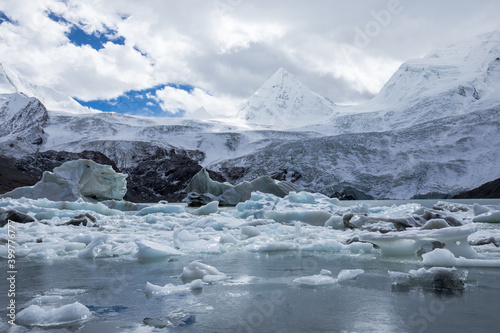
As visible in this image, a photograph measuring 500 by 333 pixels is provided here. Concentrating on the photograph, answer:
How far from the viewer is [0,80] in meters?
158

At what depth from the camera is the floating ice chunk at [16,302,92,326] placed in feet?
8.82

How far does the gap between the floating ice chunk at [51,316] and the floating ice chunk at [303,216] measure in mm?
9547

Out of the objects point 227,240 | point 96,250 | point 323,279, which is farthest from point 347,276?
point 96,250

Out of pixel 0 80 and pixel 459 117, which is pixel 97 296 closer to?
pixel 459 117

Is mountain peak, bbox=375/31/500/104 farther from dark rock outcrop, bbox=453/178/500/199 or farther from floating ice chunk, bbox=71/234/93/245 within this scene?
floating ice chunk, bbox=71/234/93/245

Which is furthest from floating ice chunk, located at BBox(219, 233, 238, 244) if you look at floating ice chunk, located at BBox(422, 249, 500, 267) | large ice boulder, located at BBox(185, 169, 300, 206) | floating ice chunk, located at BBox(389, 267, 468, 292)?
large ice boulder, located at BBox(185, 169, 300, 206)

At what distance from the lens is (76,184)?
24297mm

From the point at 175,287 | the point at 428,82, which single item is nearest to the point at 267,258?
the point at 175,287

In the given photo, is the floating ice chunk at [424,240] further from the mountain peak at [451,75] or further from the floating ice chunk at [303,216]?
the mountain peak at [451,75]

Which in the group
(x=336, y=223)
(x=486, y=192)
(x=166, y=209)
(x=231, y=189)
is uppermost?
(x=231, y=189)

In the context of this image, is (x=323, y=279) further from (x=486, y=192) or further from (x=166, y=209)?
(x=486, y=192)

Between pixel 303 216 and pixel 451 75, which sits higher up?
pixel 451 75

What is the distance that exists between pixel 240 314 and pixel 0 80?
189 m

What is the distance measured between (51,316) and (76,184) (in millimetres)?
23578
